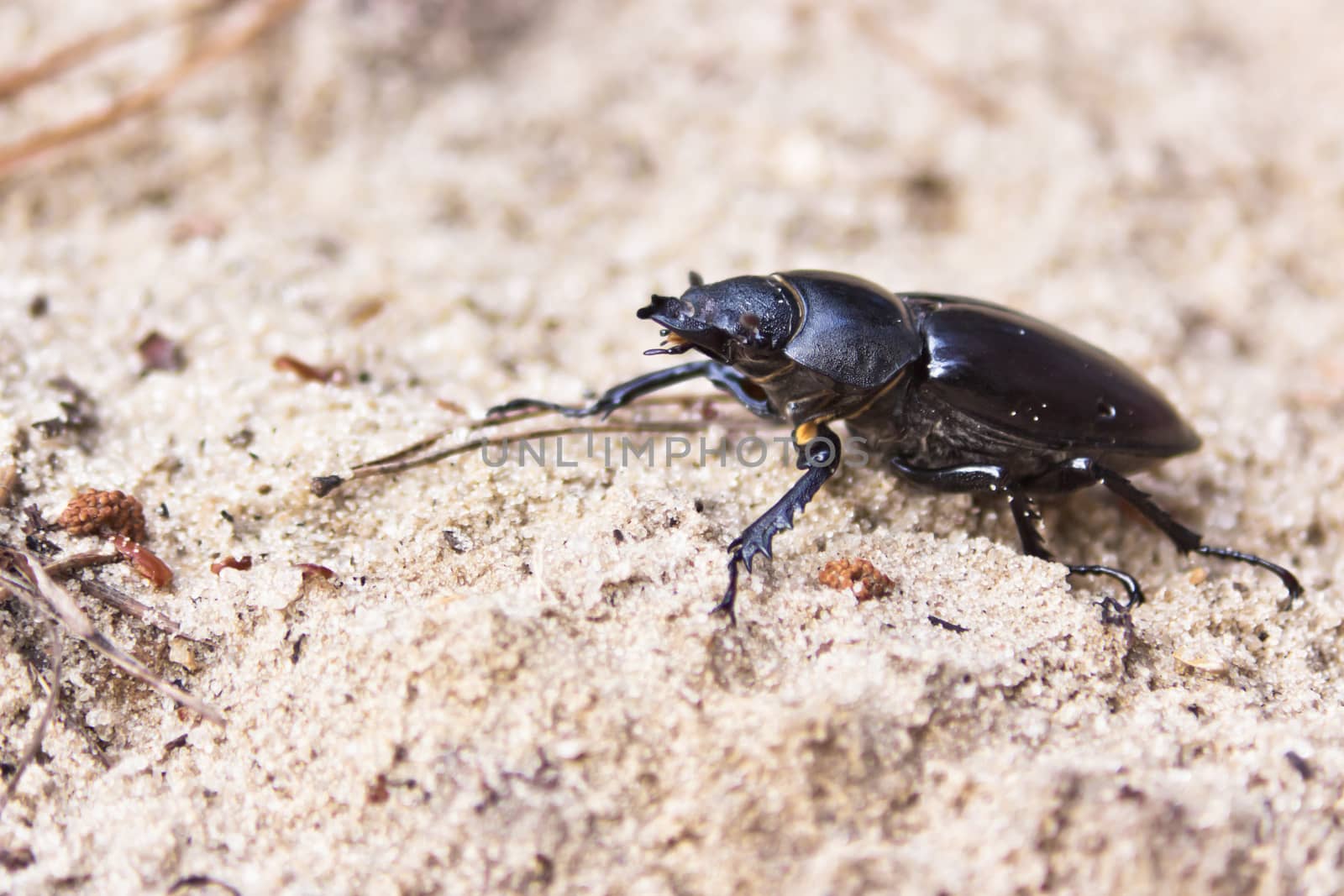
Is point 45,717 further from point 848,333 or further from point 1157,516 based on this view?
point 1157,516

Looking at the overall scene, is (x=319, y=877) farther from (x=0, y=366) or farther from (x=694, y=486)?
(x=0, y=366)

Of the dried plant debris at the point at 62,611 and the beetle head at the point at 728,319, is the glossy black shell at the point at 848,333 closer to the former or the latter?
the beetle head at the point at 728,319

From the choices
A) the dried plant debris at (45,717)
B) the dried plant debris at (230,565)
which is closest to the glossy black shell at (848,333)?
the dried plant debris at (230,565)

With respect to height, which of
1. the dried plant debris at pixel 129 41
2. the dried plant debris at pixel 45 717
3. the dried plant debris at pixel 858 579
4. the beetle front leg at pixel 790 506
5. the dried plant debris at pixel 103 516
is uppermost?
the dried plant debris at pixel 129 41

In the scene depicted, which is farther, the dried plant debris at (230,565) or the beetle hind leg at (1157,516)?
the beetle hind leg at (1157,516)

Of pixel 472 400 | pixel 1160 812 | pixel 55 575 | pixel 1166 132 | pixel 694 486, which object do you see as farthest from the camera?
pixel 1166 132

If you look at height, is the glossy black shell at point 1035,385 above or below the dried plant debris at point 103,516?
above

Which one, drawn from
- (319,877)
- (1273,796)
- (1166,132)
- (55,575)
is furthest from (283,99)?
(1273,796)
